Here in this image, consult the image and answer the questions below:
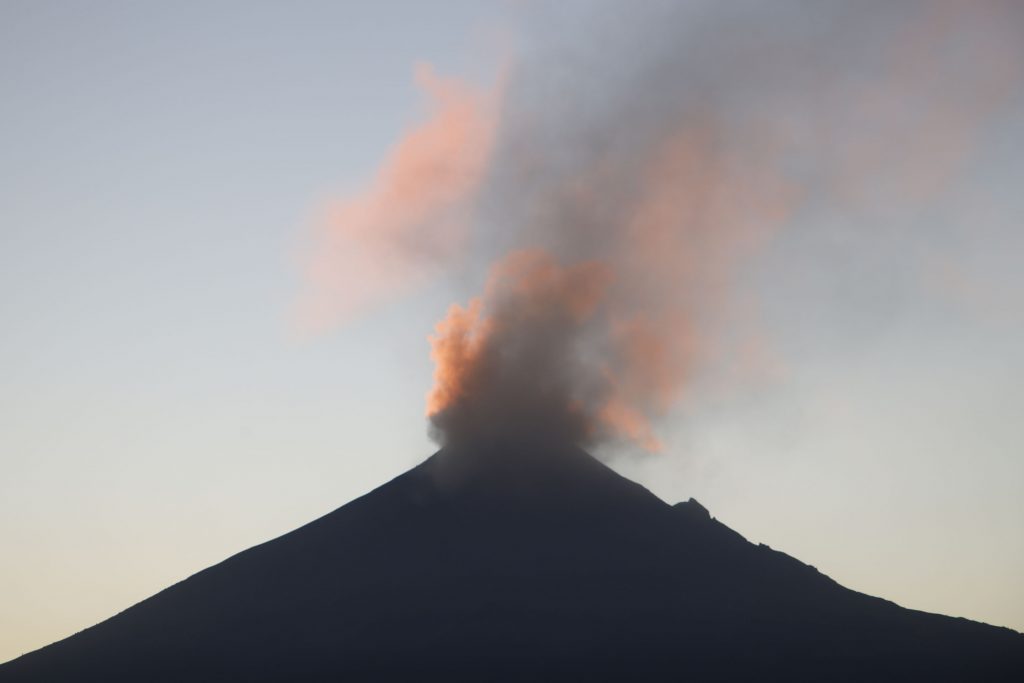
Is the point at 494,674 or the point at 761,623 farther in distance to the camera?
the point at 761,623

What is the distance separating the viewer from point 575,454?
15475 centimetres

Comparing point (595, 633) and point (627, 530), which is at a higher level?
point (627, 530)

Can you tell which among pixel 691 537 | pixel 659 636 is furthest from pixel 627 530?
pixel 659 636

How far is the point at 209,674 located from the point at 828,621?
5823 centimetres

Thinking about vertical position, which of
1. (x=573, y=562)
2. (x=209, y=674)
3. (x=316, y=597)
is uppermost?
(x=573, y=562)

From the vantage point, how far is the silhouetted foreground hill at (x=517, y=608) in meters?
123

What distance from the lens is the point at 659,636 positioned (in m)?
127

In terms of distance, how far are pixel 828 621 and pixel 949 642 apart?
11.8 meters

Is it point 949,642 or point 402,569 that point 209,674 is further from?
point 949,642

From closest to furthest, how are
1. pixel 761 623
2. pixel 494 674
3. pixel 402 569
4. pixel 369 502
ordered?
pixel 494 674 < pixel 761 623 < pixel 402 569 < pixel 369 502

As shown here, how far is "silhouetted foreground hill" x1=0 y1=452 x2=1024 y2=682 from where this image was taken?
4850 inches

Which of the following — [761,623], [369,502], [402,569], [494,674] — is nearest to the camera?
[494,674]

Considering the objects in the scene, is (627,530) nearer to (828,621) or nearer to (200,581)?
(828,621)

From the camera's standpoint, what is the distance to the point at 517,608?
5162 inches
